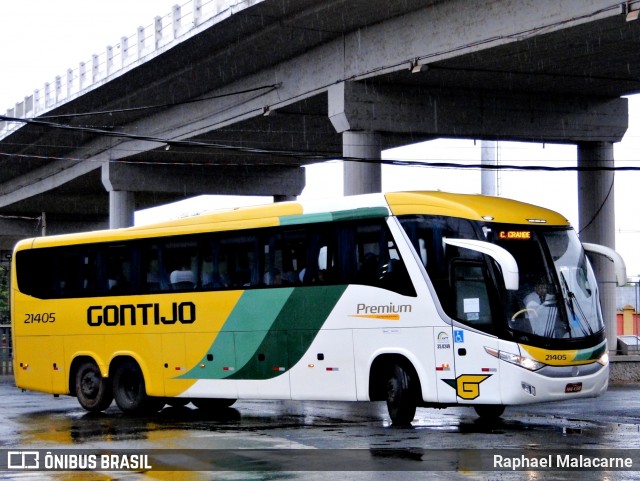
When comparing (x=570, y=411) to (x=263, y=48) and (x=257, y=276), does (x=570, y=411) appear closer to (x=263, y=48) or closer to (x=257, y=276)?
(x=257, y=276)

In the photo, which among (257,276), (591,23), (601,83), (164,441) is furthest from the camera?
(601,83)

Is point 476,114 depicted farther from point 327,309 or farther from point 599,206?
point 327,309

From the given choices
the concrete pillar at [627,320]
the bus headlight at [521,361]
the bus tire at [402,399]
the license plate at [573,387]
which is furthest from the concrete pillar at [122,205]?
the license plate at [573,387]

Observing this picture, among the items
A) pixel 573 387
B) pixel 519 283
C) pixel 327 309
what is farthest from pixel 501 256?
pixel 327 309

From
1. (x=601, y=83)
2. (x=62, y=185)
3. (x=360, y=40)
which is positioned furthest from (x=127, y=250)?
(x=62, y=185)

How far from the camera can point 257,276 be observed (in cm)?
1931

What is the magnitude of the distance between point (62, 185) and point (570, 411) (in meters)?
36.1

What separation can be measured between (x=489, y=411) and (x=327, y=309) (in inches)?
117

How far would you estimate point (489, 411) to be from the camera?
18.5m

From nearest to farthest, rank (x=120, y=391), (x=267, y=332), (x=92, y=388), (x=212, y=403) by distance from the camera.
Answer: (x=267, y=332)
(x=120, y=391)
(x=92, y=388)
(x=212, y=403)

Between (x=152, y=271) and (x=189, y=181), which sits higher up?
(x=189, y=181)

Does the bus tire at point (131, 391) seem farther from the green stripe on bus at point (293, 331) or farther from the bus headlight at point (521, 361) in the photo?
the bus headlight at point (521, 361)

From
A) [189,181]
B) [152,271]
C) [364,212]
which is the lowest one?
[152,271]

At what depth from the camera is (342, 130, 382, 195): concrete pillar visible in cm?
2916
